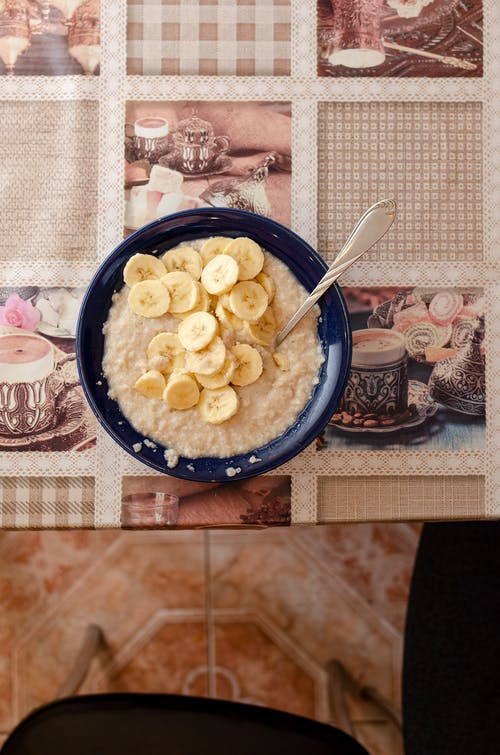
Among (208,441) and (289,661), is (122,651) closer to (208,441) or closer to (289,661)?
(289,661)

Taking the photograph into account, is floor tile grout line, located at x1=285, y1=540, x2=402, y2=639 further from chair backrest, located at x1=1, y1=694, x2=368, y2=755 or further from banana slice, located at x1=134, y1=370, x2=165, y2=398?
banana slice, located at x1=134, y1=370, x2=165, y2=398

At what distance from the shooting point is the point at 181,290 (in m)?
0.78

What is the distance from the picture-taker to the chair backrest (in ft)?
3.38

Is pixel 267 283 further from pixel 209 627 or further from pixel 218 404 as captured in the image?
pixel 209 627

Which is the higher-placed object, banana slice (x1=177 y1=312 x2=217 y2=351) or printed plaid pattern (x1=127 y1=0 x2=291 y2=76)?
printed plaid pattern (x1=127 y1=0 x2=291 y2=76)

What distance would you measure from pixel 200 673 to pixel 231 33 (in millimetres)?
1206

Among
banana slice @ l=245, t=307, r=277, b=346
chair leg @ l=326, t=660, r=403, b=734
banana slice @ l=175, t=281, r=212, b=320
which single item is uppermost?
banana slice @ l=175, t=281, r=212, b=320

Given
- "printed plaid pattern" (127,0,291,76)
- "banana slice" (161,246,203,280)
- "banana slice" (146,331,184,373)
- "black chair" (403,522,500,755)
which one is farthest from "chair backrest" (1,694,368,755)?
"printed plaid pattern" (127,0,291,76)

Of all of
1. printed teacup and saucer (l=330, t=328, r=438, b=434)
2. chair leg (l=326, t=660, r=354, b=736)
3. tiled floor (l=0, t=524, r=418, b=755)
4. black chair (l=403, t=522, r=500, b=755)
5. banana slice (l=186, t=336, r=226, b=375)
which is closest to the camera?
banana slice (l=186, t=336, r=226, b=375)

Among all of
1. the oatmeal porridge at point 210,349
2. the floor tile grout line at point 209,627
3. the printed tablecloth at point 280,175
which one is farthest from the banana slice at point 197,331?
the floor tile grout line at point 209,627

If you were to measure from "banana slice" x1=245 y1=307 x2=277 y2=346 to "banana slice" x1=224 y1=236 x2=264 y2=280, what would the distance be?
0.17 feet

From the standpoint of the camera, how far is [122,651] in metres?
1.39

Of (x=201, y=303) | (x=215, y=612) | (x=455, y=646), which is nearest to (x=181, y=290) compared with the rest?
(x=201, y=303)

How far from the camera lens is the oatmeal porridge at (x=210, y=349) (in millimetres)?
775
